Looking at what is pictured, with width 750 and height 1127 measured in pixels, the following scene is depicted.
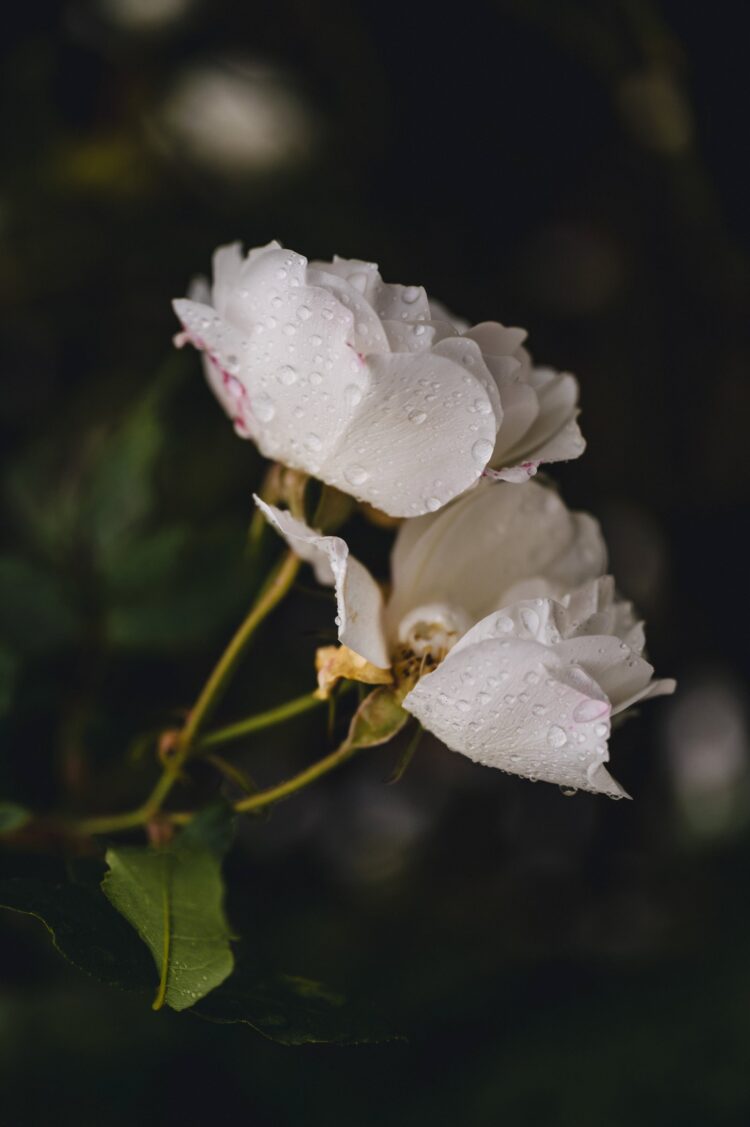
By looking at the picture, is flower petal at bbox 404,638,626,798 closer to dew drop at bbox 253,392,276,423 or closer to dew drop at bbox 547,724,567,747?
dew drop at bbox 547,724,567,747

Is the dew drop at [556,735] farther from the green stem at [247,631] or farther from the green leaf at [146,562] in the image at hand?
the green leaf at [146,562]

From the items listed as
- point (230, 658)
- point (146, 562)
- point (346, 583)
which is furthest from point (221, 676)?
point (146, 562)

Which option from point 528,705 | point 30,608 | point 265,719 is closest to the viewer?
point 528,705

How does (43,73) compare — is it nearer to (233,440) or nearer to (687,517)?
(233,440)

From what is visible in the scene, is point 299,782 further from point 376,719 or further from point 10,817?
point 10,817

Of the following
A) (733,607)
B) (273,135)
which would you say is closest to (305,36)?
(273,135)

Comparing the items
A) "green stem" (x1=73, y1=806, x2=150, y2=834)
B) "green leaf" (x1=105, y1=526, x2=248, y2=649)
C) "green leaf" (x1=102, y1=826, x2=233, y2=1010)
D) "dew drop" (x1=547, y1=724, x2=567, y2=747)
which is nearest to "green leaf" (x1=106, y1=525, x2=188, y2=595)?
"green leaf" (x1=105, y1=526, x2=248, y2=649)

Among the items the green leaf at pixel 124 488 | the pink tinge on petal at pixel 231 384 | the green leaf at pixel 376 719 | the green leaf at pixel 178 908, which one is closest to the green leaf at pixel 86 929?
the green leaf at pixel 178 908
